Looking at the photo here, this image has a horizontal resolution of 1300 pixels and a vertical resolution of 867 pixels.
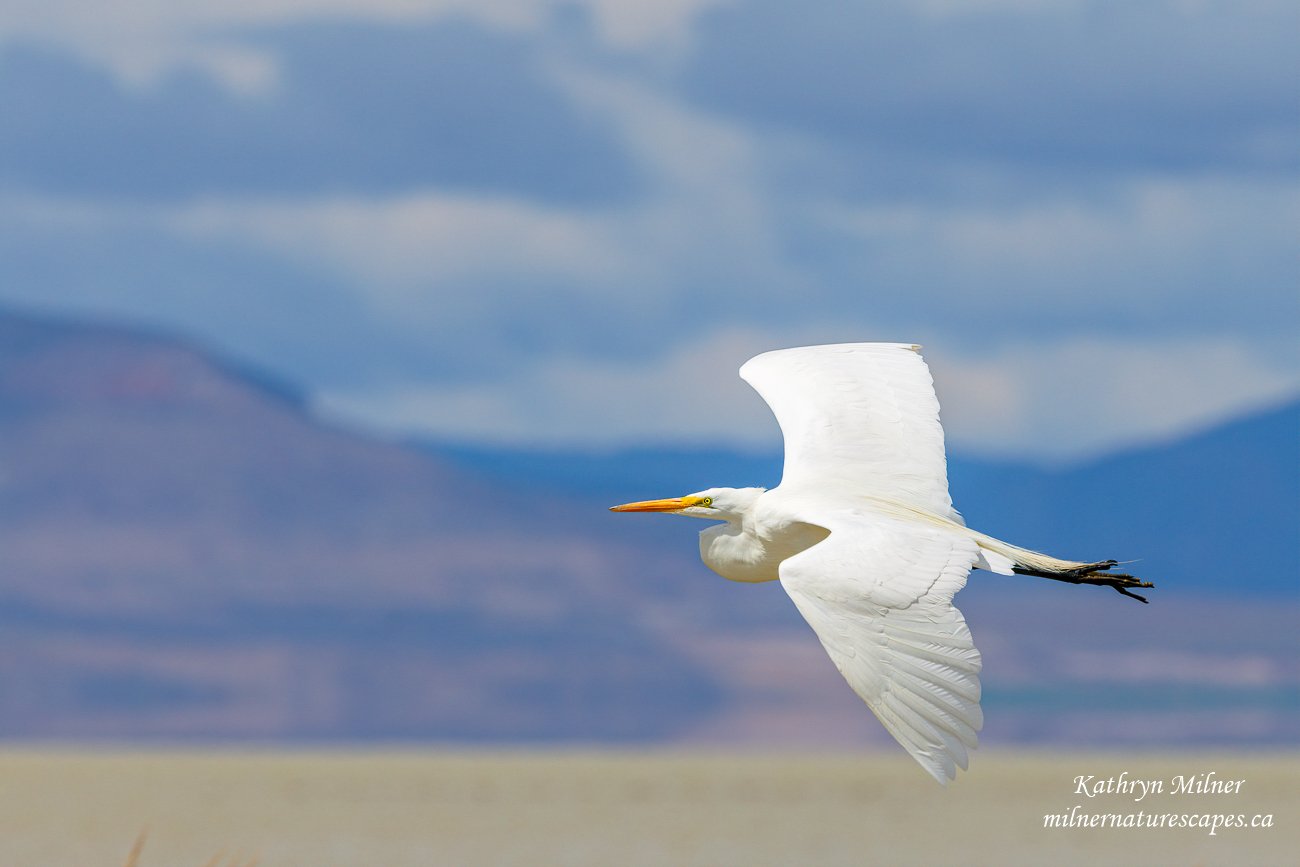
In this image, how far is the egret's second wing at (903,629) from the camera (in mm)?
7531

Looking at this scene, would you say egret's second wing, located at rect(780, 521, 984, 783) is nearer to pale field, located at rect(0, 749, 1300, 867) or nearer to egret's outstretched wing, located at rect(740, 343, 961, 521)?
egret's outstretched wing, located at rect(740, 343, 961, 521)

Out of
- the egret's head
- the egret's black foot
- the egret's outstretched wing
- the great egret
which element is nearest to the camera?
the great egret

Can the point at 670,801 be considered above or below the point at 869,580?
Result: above

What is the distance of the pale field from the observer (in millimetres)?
26359

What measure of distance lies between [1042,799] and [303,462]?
302 feet

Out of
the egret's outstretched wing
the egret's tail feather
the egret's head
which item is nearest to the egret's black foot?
the egret's tail feather

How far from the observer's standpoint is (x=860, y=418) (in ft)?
34.5

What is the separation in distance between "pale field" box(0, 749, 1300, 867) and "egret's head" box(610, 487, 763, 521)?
1082cm

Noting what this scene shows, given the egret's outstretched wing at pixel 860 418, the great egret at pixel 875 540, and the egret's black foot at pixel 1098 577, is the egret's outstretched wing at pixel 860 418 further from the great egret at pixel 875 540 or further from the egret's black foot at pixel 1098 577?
the egret's black foot at pixel 1098 577


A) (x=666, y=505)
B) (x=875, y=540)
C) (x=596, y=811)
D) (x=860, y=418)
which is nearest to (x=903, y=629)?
(x=875, y=540)

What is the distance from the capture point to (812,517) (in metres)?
9.20

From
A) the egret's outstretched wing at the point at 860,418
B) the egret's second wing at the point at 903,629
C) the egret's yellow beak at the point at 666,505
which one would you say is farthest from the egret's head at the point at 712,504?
the egret's second wing at the point at 903,629

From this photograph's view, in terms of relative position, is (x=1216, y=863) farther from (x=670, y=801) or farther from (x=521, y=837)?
(x=670, y=801)

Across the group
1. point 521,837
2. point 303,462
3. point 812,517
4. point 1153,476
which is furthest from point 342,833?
point 1153,476
